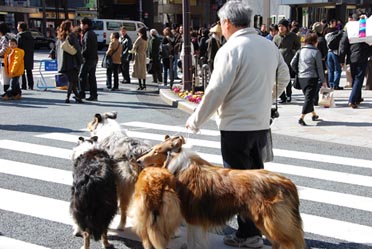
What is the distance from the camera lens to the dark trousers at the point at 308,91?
9.68 meters

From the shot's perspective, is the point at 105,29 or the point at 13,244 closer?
the point at 13,244

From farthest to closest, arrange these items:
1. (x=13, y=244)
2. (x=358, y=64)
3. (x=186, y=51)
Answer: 1. (x=186, y=51)
2. (x=358, y=64)
3. (x=13, y=244)

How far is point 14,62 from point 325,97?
25.8ft

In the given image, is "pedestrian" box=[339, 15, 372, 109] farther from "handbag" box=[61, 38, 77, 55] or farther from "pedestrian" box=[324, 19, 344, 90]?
"handbag" box=[61, 38, 77, 55]

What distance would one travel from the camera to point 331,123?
9.97 metres

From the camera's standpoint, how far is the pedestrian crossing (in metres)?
4.69

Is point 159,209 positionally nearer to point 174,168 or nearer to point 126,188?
point 174,168

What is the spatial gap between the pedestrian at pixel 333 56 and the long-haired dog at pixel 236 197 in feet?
36.0

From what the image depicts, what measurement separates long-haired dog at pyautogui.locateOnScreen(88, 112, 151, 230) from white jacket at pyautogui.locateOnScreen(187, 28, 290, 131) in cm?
74

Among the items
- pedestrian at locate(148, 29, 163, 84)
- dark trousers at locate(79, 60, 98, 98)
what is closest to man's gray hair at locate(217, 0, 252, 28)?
dark trousers at locate(79, 60, 98, 98)

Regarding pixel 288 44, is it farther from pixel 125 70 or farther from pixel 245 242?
pixel 245 242

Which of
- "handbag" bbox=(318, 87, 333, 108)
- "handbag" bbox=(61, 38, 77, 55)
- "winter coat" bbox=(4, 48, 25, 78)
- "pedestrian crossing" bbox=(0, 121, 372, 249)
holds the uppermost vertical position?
"handbag" bbox=(61, 38, 77, 55)

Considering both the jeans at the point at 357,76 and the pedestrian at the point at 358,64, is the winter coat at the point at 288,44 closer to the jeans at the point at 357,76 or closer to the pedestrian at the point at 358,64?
the pedestrian at the point at 358,64

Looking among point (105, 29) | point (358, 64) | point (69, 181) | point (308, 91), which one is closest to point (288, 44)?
point (358, 64)
